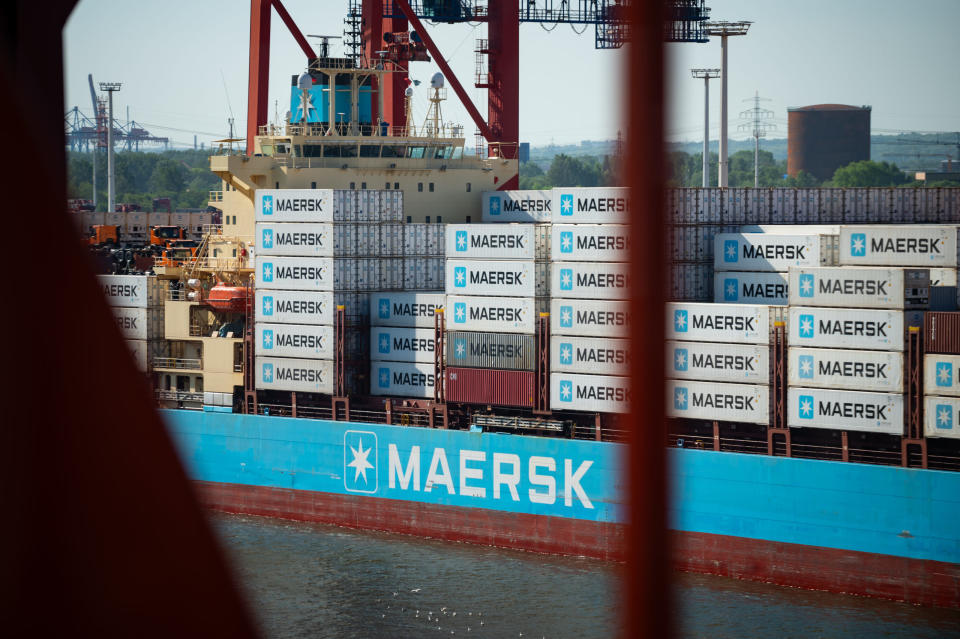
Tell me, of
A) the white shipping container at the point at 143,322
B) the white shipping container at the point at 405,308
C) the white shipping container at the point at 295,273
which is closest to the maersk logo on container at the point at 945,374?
the white shipping container at the point at 405,308

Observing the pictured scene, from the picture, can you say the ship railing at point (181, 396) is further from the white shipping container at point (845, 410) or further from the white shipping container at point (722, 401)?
the white shipping container at point (845, 410)

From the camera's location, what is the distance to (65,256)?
5.47ft

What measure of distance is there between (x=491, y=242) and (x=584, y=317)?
2.50 m

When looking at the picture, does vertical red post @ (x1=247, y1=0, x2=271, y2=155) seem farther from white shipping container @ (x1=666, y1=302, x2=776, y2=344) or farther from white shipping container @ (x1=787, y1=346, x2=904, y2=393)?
white shipping container @ (x1=787, y1=346, x2=904, y2=393)

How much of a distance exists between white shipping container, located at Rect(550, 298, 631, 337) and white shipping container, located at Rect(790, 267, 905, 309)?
3.32m

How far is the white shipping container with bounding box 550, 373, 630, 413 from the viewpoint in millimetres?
20438

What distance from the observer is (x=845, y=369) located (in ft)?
60.3

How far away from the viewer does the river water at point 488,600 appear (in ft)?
52.3

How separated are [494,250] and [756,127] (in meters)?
68.3

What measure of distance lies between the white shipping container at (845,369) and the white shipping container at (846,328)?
0.38 ft

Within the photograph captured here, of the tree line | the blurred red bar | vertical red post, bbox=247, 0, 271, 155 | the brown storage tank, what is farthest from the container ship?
the brown storage tank

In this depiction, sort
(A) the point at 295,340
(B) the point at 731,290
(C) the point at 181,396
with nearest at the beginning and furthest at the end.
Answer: (B) the point at 731,290 < (A) the point at 295,340 < (C) the point at 181,396

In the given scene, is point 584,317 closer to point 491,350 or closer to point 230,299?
point 491,350

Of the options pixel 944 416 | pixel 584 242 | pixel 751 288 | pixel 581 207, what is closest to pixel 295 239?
pixel 581 207
